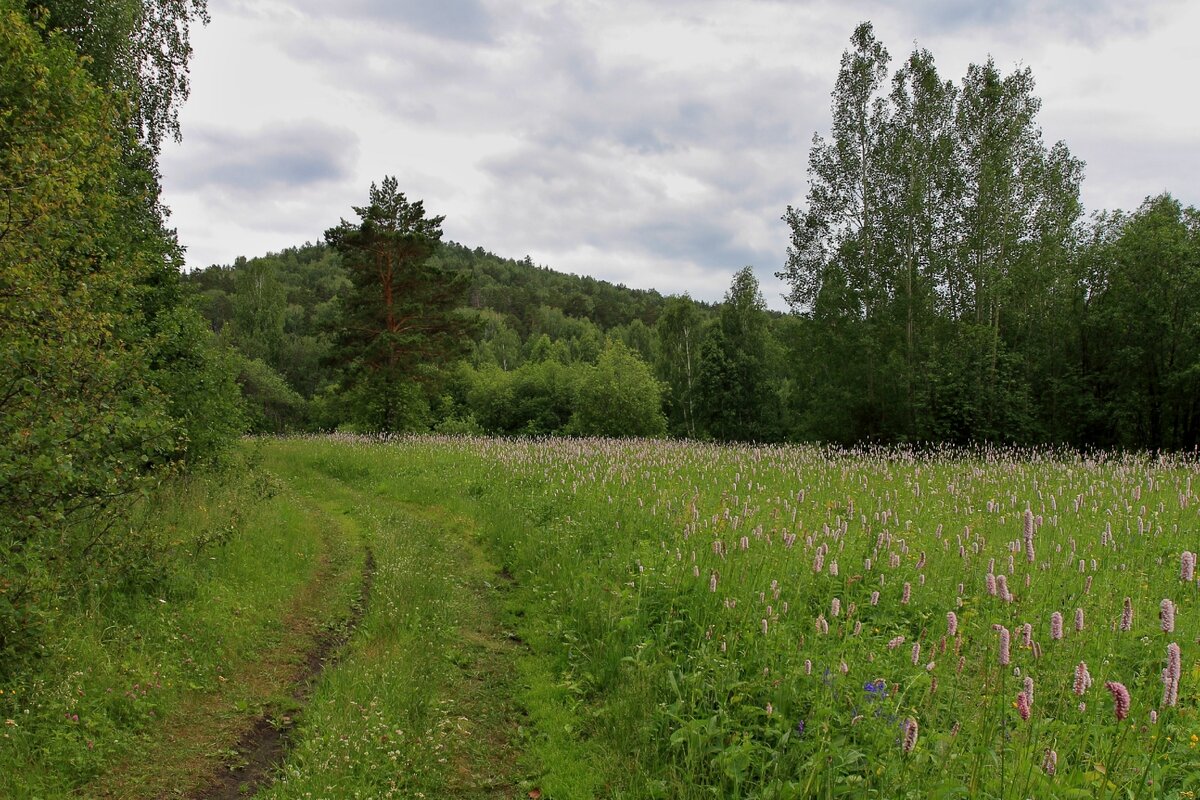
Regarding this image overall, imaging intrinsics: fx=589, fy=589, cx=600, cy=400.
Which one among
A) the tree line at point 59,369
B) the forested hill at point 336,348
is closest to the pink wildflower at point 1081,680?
the tree line at point 59,369

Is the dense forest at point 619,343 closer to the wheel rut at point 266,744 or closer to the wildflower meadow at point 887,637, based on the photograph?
the wheel rut at point 266,744

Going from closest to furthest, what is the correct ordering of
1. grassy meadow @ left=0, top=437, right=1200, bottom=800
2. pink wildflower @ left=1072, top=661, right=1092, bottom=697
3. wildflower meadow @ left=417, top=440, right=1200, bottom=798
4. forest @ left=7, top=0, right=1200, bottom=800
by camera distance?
pink wildflower @ left=1072, top=661, right=1092, bottom=697 < wildflower meadow @ left=417, top=440, right=1200, bottom=798 < grassy meadow @ left=0, top=437, right=1200, bottom=800 < forest @ left=7, top=0, right=1200, bottom=800

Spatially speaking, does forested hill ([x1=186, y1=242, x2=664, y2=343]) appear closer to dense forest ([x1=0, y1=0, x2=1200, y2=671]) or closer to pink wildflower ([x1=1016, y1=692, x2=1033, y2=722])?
dense forest ([x1=0, y1=0, x2=1200, y2=671])

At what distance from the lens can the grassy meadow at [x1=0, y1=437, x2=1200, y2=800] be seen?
369 centimetres

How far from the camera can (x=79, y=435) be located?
6.18 m

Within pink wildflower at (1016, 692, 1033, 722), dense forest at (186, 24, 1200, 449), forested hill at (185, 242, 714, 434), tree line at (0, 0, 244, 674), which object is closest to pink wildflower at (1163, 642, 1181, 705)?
pink wildflower at (1016, 692, 1033, 722)

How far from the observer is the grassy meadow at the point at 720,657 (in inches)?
145

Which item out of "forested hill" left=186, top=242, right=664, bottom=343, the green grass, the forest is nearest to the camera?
the forest

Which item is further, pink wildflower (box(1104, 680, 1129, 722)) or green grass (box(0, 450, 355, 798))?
green grass (box(0, 450, 355, 798))

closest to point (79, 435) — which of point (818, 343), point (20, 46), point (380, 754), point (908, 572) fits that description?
point (380, 754)

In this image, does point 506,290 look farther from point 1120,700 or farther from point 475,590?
point 1120,700

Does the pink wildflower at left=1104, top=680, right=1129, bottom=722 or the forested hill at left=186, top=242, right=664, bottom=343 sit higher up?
the forested hill at left=186, top=242, right=664, bottom=343

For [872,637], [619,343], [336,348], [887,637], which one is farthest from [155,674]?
[619,343]

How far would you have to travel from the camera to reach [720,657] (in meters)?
5.29
